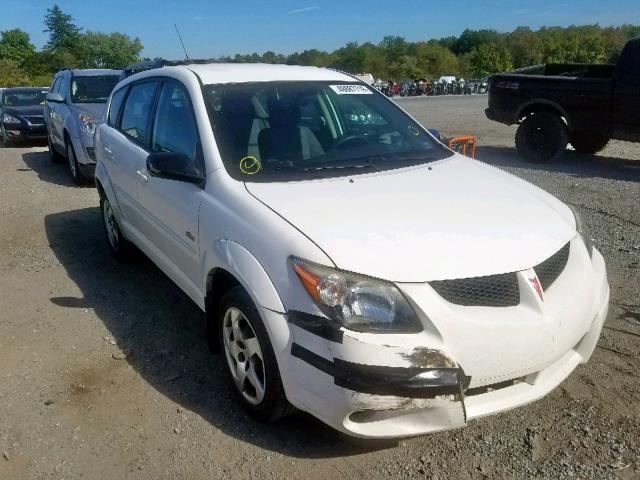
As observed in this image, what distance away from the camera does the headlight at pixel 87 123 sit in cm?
835

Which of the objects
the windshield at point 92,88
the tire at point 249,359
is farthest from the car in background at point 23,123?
the tire at point 249,359

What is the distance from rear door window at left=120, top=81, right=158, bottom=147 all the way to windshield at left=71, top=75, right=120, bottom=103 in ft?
17.4

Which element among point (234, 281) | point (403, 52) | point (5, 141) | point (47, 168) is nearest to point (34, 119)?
point (5, 141)

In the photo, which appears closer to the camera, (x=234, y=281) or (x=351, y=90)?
(x=234, y=281)

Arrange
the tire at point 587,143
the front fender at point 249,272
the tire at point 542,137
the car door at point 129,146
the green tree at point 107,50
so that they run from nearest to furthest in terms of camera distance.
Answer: the front fender at point 249,272 → the car door at point 129,146 → the tire at point 542,137 → the tire at point 587,143 → the green tree at point 107,50

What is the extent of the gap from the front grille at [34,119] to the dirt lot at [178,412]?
984 centimetres

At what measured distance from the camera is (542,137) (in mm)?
9875

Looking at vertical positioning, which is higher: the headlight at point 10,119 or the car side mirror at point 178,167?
the car side mirror at point 178,167

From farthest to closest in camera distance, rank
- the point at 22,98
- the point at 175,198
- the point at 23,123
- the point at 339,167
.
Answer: the point at 22,98 < the point at 23,123 < the point at 175,198 < the point at 339,167

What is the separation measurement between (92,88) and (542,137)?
24.9ft

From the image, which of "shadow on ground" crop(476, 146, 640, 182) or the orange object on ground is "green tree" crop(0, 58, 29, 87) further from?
the orange object on ground

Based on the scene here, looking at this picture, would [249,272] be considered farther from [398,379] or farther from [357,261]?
[398,379]

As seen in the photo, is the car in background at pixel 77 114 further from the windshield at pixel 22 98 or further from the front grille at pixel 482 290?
the front grille at pixel 482 290

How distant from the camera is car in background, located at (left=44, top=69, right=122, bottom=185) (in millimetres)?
8398
